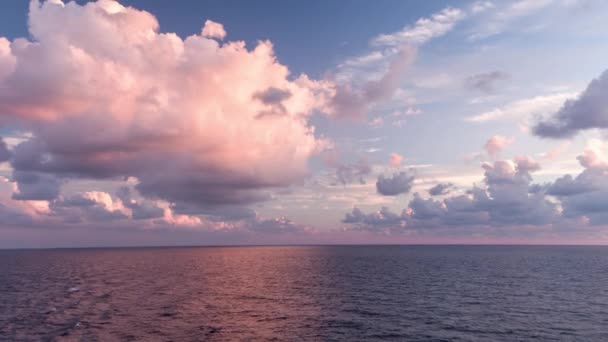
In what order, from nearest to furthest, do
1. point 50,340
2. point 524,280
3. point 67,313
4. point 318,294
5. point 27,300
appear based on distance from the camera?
point 50,340 → point 67,313 → point 27,300 → point 318,294 → point 524,280

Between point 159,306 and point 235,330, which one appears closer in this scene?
point 235,330

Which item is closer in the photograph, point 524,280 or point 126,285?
point 126,285

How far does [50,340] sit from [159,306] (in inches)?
1045

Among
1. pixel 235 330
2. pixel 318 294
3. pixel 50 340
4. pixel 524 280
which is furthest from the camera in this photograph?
pixel 524 280

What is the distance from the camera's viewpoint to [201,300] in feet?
296

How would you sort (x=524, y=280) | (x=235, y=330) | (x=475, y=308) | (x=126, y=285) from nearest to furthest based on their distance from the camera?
(x=235, y=330)
(x=475, y=308)
(x=126, y=285)
(x=524, y=280)

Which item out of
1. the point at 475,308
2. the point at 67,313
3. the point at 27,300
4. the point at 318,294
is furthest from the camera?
the point at 318,294

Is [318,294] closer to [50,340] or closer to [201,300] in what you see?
[201,300]

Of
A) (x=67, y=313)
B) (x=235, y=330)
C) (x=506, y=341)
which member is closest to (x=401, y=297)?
(x=506, y=341)

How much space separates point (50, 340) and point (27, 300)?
4204 cm

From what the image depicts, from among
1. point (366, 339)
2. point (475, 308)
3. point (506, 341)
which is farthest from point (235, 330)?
point (475, 308)

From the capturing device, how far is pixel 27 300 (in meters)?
89.2

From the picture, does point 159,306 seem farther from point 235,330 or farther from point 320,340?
point 320,340

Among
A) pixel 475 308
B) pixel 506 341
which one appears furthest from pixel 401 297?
pixel 506 341
